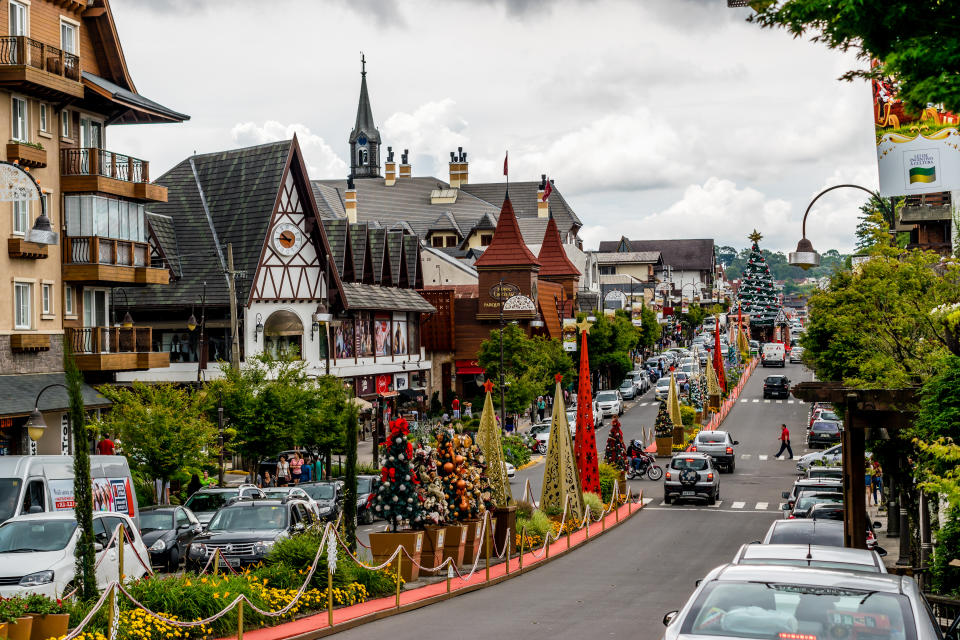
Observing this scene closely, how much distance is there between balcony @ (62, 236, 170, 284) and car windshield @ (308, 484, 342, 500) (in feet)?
32.7

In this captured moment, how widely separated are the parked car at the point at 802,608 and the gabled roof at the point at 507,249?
66.1 m

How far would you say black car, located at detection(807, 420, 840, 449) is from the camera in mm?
52812

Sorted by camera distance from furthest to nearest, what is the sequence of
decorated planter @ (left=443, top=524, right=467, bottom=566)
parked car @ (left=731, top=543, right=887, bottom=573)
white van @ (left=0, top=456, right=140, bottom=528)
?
decorated planter @ (left=443, top=524, right=467, bottom=566) < white van @ (left=0, top=456, right=140, bottom=528) < parked car @ (left=731, top=543, right=887, bottom=573)

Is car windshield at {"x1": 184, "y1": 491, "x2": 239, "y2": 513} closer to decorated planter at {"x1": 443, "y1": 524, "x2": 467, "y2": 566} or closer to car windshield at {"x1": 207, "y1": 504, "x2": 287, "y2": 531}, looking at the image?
car windshield at {"x1": 207, "y1": 504, "x2": 287, "y2": 531}

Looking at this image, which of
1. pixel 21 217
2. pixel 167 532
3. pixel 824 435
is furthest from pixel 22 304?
pixel 824 435

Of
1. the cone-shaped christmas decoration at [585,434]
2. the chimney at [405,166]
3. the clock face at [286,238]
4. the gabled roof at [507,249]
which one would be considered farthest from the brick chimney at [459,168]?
the cone-shaped christmas decoration at [585,434]

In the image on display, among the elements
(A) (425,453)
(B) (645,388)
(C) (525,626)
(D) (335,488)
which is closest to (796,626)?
(C) (525,626)

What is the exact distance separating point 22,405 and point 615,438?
20.4 m

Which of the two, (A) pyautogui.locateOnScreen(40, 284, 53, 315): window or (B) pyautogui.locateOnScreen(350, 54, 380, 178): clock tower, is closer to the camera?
(A) pyautogui.locateOnScreen(40, 284, 53, 315): window

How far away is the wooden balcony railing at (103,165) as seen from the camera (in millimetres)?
35719

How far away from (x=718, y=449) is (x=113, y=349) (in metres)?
24.6

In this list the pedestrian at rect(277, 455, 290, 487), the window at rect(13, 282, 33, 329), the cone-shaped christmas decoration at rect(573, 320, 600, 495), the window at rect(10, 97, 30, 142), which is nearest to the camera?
the cone-shaped christmas decoration at rect(573, 320, 600, 495)

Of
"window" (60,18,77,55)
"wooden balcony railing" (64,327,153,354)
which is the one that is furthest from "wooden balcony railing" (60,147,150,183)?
"wooden balcony railing" (64,327,153,354)

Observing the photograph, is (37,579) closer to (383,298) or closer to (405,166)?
(383,298)
